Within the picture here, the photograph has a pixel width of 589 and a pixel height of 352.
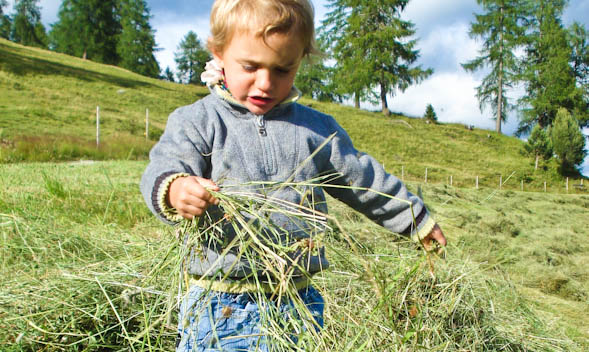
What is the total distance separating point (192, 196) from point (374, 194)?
801 millimetres

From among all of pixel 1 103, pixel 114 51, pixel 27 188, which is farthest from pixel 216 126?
pixel 114 51

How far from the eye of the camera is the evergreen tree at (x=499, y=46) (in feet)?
95.8

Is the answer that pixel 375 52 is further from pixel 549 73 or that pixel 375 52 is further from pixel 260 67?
Result: pixel 260 67

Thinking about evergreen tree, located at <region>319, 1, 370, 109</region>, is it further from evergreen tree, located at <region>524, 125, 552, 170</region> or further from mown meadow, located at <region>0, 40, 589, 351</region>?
mown meadow, located at <region>0, 40, 589, 351</region>

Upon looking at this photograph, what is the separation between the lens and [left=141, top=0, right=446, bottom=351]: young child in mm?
1401

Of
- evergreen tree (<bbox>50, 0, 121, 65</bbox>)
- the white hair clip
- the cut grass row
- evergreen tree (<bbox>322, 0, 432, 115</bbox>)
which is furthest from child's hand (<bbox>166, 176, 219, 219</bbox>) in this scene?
evergreen tree (<bbox>50, 0, 121, 65</bbox>)

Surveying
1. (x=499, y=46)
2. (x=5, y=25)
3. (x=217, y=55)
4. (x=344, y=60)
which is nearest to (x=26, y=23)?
(x=5, y=25)

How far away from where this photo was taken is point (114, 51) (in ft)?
145

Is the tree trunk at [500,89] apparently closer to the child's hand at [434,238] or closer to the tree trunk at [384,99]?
the tree trunk at [384,99]

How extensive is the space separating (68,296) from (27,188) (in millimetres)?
2364

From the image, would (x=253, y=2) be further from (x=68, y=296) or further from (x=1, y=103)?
(x=1, y=103)

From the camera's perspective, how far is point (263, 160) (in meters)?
1.57

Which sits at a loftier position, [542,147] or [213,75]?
[542,147]

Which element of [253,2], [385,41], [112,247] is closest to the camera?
[253,2]
